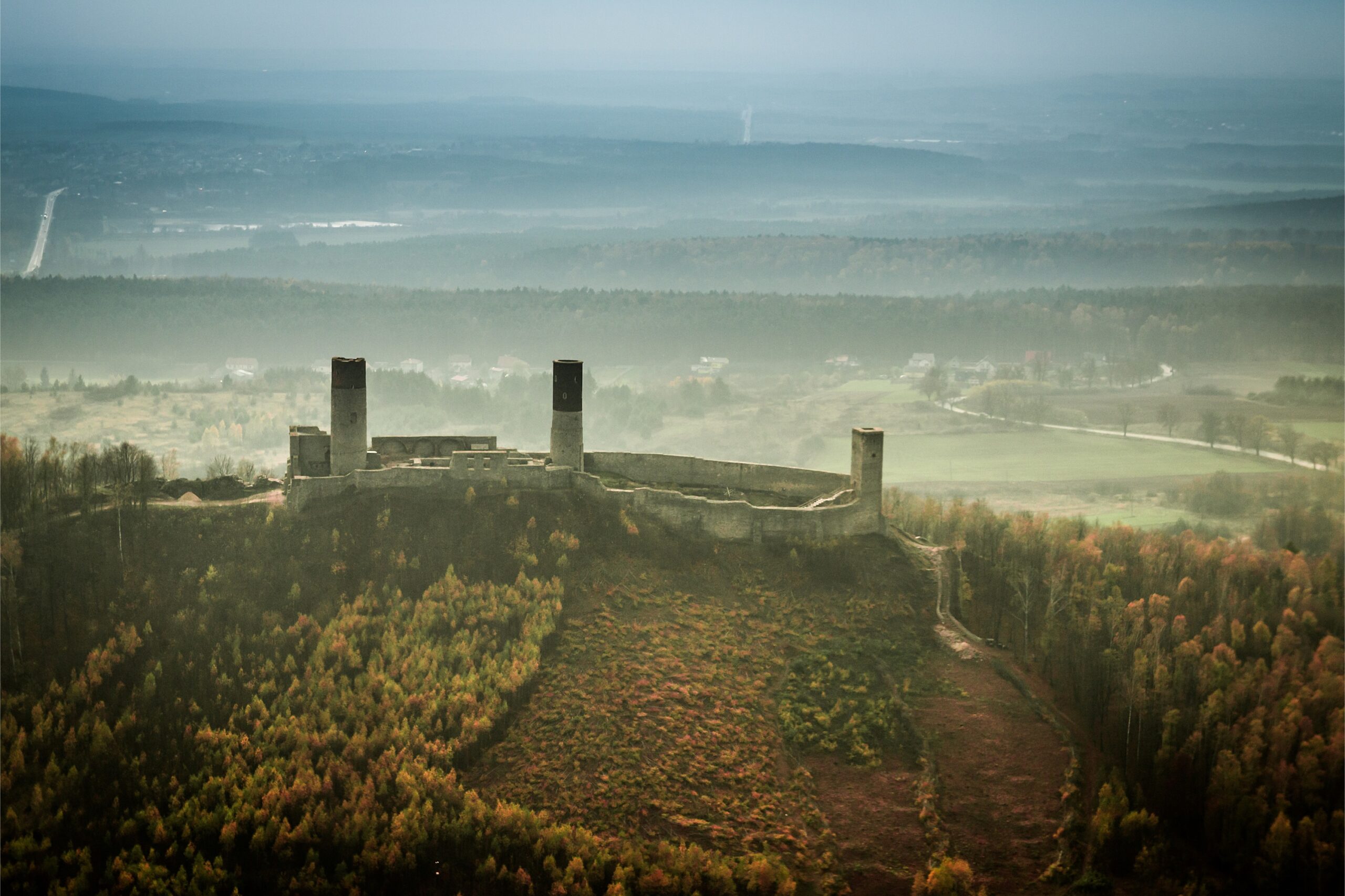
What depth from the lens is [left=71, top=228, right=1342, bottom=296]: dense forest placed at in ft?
547

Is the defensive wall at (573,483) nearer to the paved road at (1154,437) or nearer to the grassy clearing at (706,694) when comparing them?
the grassy clearing at (706,694)

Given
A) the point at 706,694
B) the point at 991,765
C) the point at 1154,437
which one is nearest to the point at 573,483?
the point at 706,694

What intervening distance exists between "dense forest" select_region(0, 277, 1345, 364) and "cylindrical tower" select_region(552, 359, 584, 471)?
3819 inches

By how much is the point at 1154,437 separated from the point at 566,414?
267 feet

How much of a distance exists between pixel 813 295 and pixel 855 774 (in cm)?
13516

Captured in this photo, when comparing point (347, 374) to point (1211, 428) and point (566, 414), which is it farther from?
point (1211, 428)

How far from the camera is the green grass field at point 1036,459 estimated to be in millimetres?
104125

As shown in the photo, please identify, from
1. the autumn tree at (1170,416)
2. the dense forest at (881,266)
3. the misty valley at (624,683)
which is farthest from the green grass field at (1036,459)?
the dense forest at (881,266)

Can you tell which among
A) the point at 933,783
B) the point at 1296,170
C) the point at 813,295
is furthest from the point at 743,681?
the point at 1296,170

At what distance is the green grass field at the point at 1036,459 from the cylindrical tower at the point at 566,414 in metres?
54.6

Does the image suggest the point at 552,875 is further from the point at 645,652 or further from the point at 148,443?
the point at 148,443

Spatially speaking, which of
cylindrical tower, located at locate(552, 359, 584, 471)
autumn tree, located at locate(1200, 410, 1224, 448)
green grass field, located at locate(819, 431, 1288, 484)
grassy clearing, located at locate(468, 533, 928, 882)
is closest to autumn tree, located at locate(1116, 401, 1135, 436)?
green grass field, located at locate(819, 431, 1288, 484)

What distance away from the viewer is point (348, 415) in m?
45.3

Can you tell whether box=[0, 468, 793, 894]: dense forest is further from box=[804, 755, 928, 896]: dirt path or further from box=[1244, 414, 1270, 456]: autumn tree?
box=[1244, 414, 1270, 456]: autumn tree
